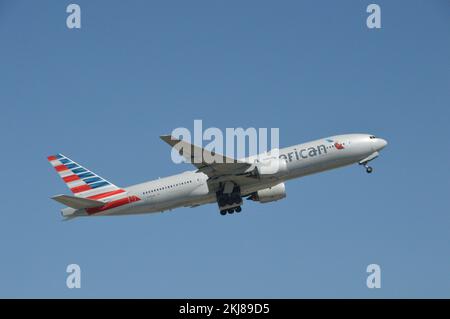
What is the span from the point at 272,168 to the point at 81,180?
58.8ft

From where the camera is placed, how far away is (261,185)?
2724 inches

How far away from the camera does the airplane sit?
67.1 m

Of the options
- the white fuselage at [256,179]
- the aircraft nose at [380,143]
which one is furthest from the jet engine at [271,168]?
the aircraft nose at [380,143]

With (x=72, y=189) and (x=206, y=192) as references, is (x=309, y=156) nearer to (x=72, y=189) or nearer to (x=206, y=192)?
(x=206, y=192)

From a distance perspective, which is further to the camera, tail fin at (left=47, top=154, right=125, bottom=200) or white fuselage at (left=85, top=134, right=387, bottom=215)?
tail fin at (left=47, top=154, right=125, bottom=200)

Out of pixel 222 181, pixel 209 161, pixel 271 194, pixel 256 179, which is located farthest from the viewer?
pixel 271 194

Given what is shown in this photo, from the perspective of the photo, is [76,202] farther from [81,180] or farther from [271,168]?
[271,168]

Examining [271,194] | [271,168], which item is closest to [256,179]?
[271,168]

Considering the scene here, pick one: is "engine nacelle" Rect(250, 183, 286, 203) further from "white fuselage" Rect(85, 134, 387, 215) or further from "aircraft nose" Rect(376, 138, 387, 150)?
"aircraft nose" Rect(376, 138, 387, 150)

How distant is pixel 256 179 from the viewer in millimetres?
68188

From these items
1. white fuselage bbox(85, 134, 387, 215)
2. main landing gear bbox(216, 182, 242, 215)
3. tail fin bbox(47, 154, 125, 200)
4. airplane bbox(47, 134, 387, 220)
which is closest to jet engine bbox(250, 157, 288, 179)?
airplane bbox(47, 134, 387, 220)

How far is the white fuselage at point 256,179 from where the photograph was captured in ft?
222

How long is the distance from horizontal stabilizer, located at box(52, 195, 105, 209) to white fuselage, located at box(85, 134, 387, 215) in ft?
5.10
